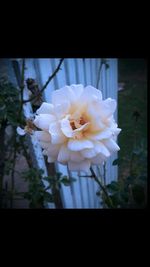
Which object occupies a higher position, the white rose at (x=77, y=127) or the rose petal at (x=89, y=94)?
the rose petal at (x=89, y=94)

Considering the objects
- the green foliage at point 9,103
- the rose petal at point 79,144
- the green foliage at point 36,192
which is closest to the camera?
the rose petal at point 79,144

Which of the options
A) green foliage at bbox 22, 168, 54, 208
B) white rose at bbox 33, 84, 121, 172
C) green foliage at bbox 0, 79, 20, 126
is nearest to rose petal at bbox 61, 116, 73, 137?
white rose at bbox 33, 84, 121, 172

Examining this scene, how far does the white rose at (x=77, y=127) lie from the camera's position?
0.49 metres

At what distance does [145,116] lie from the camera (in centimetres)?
111

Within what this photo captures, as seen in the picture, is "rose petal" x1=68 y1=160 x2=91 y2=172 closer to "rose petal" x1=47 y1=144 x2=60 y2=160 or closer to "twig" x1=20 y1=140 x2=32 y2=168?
"rose petal" x1=47 y1=144 x2=60 y2=160

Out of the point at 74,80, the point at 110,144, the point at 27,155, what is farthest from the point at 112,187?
the point at 110,144

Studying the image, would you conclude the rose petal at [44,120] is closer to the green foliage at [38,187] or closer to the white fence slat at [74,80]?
the white fence slat at [74,80]

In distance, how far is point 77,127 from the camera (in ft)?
1.69

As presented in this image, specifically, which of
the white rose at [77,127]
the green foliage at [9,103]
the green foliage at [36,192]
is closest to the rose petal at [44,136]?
the white rose at [77,127]

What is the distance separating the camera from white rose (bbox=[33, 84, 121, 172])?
0.49 meters
